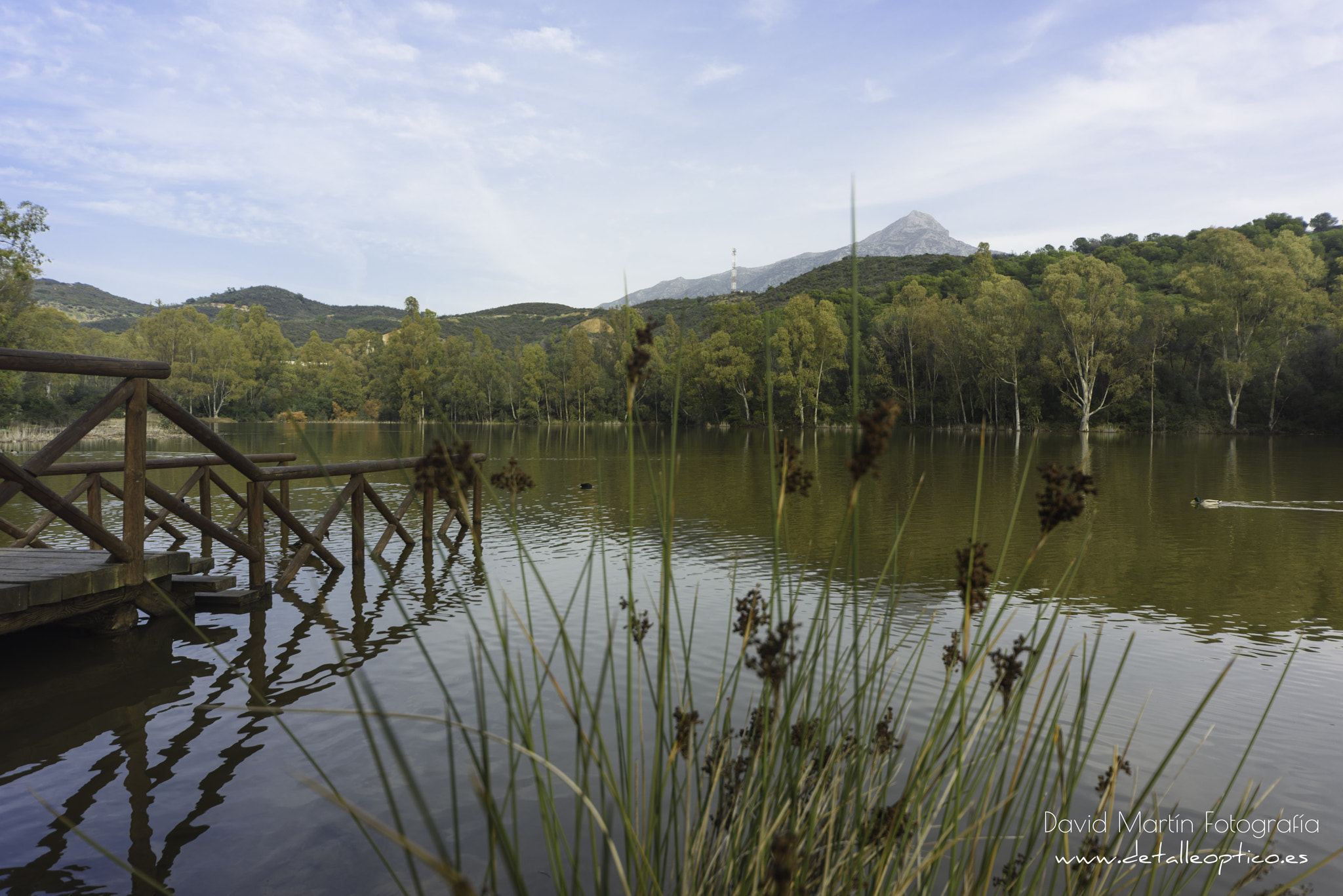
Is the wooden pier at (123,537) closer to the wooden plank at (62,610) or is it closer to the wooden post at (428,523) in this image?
the wooden plank at (62,610)

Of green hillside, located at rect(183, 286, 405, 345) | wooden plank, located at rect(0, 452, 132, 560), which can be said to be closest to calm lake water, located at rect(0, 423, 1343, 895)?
wooden plank, located at rect(0, 452, 132, 560)

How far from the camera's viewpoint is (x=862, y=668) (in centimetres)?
437

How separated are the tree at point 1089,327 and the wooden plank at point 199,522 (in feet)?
139

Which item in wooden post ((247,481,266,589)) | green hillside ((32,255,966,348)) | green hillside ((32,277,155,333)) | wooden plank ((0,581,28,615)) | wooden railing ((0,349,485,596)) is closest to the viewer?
wooden plank ((0,581,28,615))

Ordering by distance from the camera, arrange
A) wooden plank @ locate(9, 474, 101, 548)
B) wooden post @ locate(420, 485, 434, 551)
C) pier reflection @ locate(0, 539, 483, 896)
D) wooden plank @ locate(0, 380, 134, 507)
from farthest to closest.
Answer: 1. wooden post @ locate(420, 485, 434, 551)
2. wooden plank @ locate(9, 474, 101, 548)
3. wooden plank @ locate(0, 380, 134, 507)
4. pier reflection @ locate(0, 539, 483, 896)

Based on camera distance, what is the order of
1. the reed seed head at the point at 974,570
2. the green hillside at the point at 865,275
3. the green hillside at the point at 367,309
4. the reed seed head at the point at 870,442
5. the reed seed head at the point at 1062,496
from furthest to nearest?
1. the green hillside at the point at 367,309
2. the green hillside at the point at 865,275
3. the reed seed head at the point at 974,570
4. the reed seed head at the point at 1062,496
5. the reed seed head at the point at 870,442

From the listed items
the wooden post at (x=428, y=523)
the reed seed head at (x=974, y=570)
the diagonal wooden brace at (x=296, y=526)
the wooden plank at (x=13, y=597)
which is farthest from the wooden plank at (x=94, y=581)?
the reed seed head at (x=974, y=570)

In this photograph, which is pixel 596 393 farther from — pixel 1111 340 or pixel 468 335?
pixel 468 335

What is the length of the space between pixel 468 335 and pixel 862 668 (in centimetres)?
12362

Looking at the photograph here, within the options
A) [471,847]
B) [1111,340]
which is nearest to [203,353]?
[1111,340]

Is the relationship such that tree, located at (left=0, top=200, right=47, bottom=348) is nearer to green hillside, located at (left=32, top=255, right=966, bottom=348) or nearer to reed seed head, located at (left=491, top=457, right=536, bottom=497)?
reed seed head, located at (left=491, top=457, right=536, bottom=497)

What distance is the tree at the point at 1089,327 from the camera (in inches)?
1607

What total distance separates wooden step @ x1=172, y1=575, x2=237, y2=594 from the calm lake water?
266 millimetres

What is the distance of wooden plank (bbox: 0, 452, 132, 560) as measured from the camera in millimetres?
4844
